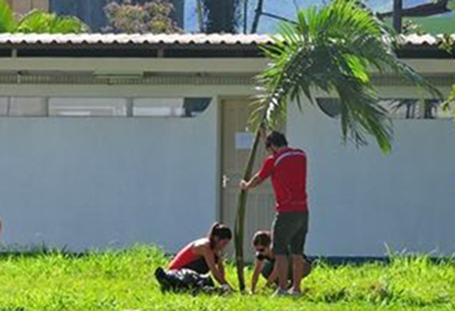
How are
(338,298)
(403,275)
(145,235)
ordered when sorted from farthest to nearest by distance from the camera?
(145,235) → (403,275) → (338,298)

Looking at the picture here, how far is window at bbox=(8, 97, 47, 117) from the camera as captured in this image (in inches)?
599

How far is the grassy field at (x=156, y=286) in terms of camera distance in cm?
955

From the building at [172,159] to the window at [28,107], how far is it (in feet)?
0.06

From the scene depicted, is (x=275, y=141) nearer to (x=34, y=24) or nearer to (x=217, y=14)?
(x=34, y=24)

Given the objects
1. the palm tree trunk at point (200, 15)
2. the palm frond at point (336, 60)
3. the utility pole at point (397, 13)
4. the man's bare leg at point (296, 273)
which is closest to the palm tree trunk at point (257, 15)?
the palm tree trunk at point (200, 15)

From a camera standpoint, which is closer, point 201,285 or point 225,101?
point 201,285

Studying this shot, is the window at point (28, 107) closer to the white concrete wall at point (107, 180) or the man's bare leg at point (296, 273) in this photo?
the white concrete wall at point (107, 180)

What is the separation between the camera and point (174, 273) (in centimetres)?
1070

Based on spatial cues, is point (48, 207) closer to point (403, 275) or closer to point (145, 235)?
point (145, 235)

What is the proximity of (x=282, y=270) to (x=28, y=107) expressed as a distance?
5.99 metres

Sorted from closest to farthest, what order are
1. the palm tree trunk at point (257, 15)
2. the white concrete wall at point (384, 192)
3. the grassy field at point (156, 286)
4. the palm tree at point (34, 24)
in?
the grassy field at point (156, 286)
the white concrete wall at point (384, 192)
the palm tree at point (34, 24)
the palm tree trunk at point (257, 15)

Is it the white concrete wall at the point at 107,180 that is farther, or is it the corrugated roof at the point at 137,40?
Result: the white concrete wall at the point at 107,180

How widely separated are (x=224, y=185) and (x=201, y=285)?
459 cm

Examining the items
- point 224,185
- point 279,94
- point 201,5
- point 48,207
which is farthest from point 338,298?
point 201,5
